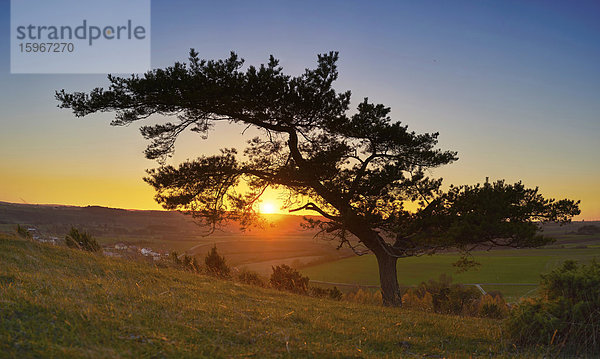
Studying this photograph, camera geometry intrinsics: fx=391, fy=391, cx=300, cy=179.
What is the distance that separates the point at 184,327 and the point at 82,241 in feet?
44.9

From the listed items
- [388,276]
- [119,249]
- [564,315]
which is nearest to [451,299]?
[388,276]

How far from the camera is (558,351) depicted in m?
5.93

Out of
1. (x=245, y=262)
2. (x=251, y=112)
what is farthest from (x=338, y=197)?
(x=245, y=262)

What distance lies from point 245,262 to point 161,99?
51.6 metres

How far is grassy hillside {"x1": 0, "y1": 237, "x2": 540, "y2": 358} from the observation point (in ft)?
14.2

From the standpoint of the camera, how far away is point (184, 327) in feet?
17.4

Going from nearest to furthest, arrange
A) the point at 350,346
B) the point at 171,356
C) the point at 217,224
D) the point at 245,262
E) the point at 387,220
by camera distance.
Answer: the point at 171,356, the point at 350,346, the point at 387,220, the point at 217,224, the point at 245,262

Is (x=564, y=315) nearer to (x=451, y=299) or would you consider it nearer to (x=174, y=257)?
(x=174, y=257)

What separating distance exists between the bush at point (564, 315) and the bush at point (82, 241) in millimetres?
15144

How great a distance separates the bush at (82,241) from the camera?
16.0m

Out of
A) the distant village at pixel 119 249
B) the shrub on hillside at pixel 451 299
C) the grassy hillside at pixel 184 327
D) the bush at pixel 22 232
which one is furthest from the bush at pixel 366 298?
the bush at pixel 22 232

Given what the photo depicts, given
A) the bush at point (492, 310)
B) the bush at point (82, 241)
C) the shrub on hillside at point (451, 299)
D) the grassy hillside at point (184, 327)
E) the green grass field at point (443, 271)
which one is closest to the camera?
the grassy hillside at point (184, 327)

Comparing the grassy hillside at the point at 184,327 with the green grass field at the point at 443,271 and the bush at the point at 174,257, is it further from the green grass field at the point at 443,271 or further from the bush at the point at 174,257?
the green grass field at the point at 443,271

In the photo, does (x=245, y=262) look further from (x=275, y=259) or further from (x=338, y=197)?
(x=338, y=197)
